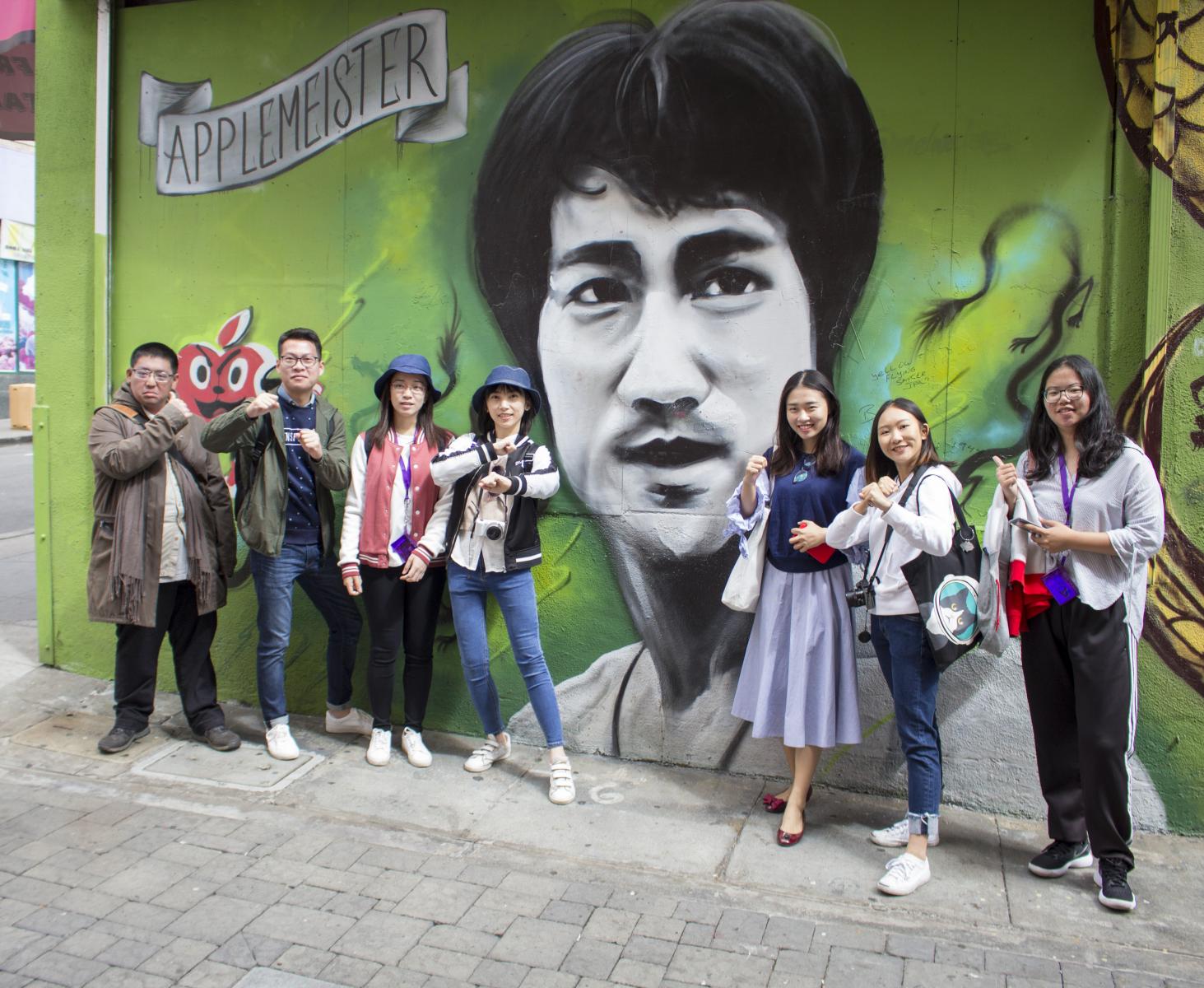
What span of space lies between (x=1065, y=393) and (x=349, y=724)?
3.75 meters

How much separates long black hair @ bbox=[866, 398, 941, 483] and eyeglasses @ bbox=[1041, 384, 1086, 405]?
45cm

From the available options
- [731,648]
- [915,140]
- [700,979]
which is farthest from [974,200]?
[700,979]

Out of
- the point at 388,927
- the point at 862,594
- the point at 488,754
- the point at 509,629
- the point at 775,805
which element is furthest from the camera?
the point at 488,754

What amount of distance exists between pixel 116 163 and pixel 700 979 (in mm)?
5284

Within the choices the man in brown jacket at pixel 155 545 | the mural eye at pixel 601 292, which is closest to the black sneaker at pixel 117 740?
the man in brown jacket at pixel 155 545

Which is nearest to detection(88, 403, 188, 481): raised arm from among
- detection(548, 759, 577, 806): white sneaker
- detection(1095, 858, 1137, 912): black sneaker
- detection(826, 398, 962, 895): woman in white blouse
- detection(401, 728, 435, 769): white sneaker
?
detection(401, 728, 435, 769): white sneaker

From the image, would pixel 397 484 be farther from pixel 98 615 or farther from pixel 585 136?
pixel 585 136

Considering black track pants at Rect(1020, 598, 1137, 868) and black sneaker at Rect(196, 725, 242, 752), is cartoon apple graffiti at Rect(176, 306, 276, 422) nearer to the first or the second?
black sneaker at Rect(196, 725, 242, 752)

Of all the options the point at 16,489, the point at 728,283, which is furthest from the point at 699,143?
Result: the point at 16,489

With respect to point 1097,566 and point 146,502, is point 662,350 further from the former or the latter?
point 146,502

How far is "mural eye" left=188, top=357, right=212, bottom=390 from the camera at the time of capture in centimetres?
587

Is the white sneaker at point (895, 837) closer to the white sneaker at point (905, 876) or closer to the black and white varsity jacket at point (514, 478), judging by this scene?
the white sneaker at point (905, 876)

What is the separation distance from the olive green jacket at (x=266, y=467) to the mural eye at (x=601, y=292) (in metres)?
1.38

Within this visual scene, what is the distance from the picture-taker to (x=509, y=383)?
15.7 ft
